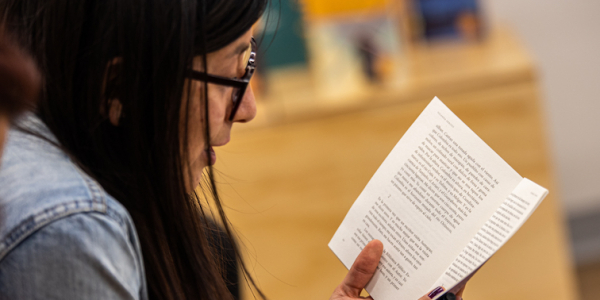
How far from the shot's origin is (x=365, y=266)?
716mm

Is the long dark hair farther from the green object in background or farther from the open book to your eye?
the green object in background

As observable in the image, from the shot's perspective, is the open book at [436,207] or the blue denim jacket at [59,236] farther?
the open book at [436,207]

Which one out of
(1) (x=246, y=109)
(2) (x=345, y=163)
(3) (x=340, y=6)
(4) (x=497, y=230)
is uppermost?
(3) (x=340, y=6)

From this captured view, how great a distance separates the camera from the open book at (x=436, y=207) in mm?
651

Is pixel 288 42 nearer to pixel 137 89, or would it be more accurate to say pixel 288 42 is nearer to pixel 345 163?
pixel 345 163

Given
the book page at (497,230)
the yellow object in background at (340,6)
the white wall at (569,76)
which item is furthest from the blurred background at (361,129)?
the book page at (497,230)

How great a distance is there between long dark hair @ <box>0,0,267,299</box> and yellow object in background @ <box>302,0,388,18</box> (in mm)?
918

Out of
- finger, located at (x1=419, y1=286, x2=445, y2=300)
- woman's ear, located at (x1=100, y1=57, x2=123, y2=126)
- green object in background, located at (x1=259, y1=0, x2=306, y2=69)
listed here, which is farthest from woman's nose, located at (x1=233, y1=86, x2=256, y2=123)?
green object in background, located at (x1=259, y1=0, x2=306, y2=69)

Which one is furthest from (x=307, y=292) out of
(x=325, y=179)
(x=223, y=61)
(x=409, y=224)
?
(x=223, y=61)

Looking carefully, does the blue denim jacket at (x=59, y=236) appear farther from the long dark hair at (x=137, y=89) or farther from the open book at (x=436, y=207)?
the open book at (x=436, y=207)

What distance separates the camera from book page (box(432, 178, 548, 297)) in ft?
2.05

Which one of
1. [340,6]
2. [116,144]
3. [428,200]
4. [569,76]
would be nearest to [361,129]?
[340,6]

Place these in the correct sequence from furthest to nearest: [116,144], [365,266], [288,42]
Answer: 1. [288,42]
2. [365,266]
3. [116,144]

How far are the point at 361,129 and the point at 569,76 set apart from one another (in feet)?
3.34
